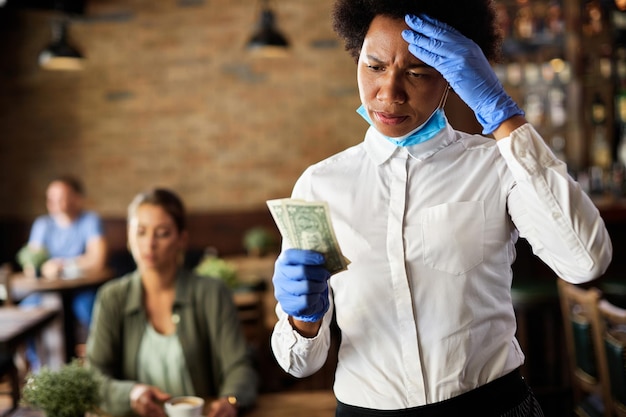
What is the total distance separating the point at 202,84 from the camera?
23.0 ft

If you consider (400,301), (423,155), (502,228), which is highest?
(423,155)

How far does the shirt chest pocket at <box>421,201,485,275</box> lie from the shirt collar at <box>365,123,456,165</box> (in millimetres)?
119

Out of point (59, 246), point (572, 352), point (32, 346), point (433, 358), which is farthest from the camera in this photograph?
point (59, 246)

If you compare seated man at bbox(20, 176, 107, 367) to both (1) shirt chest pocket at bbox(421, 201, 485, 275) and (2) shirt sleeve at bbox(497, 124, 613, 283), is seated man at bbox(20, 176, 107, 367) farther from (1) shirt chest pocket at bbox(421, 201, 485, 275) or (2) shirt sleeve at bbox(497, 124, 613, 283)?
(2) shirt sleeve at bbox(497, 124, 613, 283)

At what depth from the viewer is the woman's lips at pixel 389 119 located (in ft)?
4.29

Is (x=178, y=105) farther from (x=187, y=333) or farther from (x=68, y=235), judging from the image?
(x=187, y=333)

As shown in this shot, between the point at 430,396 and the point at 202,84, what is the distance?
6.05 meters

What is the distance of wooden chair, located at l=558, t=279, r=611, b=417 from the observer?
8.84 ft

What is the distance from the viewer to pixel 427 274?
50.9 inches

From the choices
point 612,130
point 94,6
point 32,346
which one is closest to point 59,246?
point 32,346

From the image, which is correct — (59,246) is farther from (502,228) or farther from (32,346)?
(502,228)

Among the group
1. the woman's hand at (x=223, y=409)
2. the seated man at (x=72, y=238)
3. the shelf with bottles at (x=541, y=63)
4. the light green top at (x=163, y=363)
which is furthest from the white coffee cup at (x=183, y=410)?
the shelf with bottles at (x=541, y=63)

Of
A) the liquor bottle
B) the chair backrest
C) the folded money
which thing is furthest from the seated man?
the folded money

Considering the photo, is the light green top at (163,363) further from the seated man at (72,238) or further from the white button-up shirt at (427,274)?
the seated man at (72,238)
